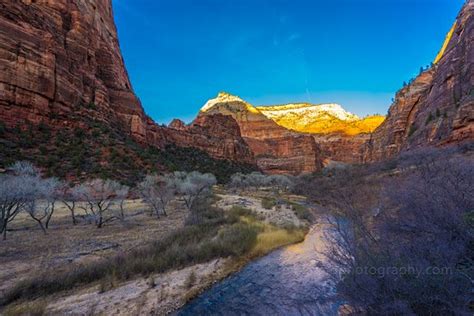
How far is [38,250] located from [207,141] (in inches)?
2498

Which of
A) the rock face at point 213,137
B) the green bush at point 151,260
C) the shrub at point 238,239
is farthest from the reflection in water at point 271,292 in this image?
the rock face at point 213,137

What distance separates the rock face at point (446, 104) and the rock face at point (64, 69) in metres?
47.8

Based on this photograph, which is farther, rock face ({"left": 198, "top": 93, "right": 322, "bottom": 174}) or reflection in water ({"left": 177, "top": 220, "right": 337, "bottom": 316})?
rock face ({"left": 198, "top": 93, "right": 322, "bottom": 174})

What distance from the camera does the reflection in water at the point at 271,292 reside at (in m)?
6.71

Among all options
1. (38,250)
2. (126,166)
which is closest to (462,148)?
(38,250)

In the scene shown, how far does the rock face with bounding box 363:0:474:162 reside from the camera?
97.7 feet

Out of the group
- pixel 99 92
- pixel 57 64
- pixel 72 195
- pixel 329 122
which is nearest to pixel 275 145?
pixel 329 122

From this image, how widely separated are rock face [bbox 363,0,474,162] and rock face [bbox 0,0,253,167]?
4780 centimetres

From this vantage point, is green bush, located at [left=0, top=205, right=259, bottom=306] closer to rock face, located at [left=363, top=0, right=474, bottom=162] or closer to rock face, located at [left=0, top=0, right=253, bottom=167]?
rock face, located at [left=0, top=0, right=253, bottom=167]

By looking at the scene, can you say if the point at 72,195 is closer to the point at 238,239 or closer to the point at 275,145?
the point at 238,239

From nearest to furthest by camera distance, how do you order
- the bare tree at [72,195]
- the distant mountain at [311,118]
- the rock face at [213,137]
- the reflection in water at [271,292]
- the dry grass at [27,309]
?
the dry grass at [27,309]
the reflection in water at [271,292]
the bare tree at [72,195]
the rock face at [213,137]
the distant mountain at [311,118]

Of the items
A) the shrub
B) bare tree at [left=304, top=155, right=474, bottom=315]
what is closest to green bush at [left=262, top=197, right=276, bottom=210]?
the shrub

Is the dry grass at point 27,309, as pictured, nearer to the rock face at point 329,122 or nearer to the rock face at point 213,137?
the rock face at point 213,137

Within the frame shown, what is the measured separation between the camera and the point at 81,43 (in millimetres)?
42500
